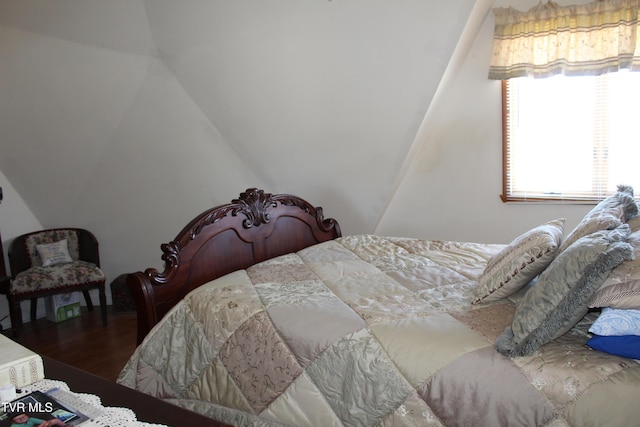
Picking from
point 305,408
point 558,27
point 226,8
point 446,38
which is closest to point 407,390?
point 305,408

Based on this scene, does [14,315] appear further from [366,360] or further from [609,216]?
[609,216]

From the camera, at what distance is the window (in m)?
3.41

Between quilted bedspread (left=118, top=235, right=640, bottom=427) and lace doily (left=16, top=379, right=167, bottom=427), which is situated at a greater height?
lace doily (left=16, top=379, right=167, bottom=427)

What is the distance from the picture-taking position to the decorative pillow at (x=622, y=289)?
142 cm

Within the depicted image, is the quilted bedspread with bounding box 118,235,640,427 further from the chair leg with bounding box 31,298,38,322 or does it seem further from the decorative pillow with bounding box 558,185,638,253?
the chair leg with bounding box 31,298,38,322

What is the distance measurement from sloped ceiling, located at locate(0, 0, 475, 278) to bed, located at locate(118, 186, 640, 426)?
1.17m

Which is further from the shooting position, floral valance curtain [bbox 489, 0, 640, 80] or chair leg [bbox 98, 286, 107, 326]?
chair leg [bbox 98, 286, 107, 326]

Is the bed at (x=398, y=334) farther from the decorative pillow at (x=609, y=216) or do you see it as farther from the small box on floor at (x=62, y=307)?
the small box on floor at (x=62, y=307)

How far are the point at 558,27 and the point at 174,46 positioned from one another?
254 cm

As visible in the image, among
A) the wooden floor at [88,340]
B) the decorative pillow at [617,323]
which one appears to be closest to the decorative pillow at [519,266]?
the decorative pillow at [617,323]

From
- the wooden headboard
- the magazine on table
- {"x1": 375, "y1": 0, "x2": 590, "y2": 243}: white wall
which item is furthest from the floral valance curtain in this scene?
the magazine on table

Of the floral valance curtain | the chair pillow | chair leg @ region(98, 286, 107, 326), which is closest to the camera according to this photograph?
the floral valance curtain

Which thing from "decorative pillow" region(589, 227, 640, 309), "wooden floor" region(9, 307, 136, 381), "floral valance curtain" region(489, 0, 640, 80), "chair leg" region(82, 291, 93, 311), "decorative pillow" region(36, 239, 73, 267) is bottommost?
"wooden floor" region(9, 307, 136, 381)

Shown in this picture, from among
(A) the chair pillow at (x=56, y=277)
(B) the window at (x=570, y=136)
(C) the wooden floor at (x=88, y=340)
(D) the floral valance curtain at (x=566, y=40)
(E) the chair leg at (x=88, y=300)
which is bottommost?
(C) the wooden floor at (x=88, y=340)
